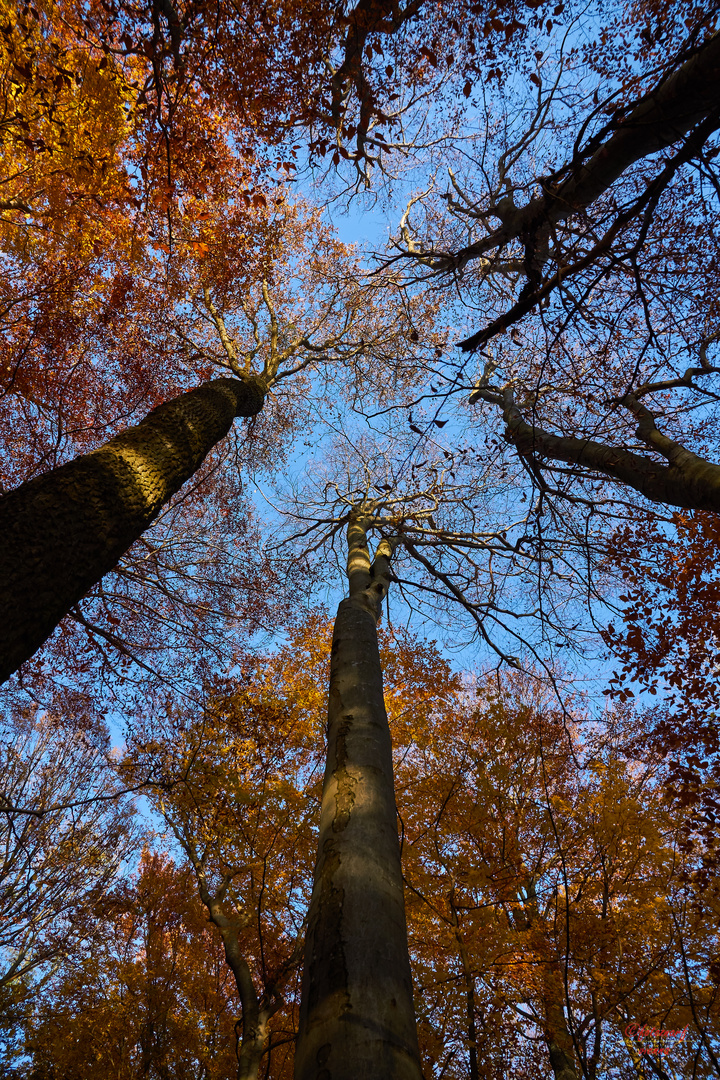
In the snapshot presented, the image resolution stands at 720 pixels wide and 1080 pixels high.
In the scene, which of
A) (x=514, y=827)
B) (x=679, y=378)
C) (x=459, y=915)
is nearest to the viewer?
(x=679, y=378)

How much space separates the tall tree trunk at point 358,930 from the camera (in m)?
1.51

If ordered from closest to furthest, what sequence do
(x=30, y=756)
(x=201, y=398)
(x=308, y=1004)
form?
(x=308, y=1004) < (x=201, y=398) < (x=30, y=756)

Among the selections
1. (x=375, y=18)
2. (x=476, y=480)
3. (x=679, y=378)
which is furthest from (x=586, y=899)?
(x=375, y=18)

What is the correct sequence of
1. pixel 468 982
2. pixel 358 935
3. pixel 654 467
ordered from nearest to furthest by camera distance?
pixel 358 935
pixel 654 467
pixel 468 982

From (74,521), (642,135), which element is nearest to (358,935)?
(74,521)

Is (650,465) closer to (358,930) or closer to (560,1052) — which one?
(358,930)

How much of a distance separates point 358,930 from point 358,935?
17 millimetres

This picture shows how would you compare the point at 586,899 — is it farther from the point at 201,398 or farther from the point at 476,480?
the point at 201,398

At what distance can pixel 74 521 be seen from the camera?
2.80 metres

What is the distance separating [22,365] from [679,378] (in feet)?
29.7

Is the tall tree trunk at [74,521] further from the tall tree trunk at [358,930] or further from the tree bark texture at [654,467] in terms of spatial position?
the tree bark texture at [654,467]

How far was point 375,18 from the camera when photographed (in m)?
4.74

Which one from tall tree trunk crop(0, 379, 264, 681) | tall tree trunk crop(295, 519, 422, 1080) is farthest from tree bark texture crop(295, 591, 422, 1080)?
tall tree trunk crop(0, 379, 264, 681)

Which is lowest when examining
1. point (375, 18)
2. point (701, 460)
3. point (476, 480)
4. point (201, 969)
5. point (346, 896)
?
point (201, 969)
